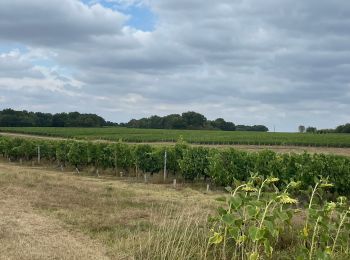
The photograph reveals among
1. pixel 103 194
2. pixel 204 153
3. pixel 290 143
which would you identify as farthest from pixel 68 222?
pixel 290 143

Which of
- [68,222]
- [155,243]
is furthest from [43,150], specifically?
[155,243]

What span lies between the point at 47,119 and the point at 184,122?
97.6 ft

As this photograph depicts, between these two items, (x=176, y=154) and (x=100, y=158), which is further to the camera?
(x=100, y=158)

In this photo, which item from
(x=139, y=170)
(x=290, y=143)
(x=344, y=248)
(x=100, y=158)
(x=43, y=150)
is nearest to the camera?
(x=344, y=248)

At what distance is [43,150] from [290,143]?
33585mm

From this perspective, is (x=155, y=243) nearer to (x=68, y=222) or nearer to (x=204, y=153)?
(x=68, y=222)

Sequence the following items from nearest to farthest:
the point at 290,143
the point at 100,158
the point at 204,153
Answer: the point at 204,153
the point at 100,158
the point at 290,143

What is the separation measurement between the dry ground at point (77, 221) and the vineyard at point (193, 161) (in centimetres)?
370

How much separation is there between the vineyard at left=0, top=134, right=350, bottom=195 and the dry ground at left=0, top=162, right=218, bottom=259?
3.70 metres

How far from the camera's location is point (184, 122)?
102875mm

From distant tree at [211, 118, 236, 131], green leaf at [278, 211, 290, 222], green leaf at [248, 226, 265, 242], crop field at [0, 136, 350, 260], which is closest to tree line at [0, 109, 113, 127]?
distant tree at [211, 118, 236, 131]

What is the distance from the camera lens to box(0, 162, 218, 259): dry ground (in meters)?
6.57

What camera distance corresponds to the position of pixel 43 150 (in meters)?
29.7

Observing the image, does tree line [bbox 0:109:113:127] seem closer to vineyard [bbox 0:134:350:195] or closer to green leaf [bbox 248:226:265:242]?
vineyard [bbox 0:134:350:195]
